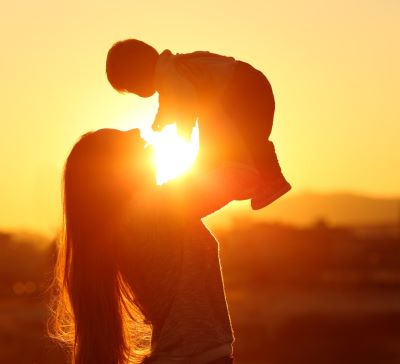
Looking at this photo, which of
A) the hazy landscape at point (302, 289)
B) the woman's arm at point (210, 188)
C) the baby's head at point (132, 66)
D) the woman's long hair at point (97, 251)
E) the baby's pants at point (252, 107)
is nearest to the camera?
the woman's long hair at point (97, 251)

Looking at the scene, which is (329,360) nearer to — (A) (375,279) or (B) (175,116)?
(A) (375,279)

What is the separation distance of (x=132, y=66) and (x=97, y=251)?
4.65 feet

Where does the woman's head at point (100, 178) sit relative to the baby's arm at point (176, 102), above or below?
below

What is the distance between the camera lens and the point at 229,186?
4879 millimetres

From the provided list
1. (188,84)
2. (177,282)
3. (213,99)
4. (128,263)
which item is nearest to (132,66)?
(188,84)

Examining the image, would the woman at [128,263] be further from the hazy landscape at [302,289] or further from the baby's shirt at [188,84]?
the hazy landscape at [302,289]

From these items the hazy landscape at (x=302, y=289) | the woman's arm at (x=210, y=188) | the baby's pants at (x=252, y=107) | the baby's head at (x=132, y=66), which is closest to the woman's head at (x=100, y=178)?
the woman's arm at (x=210, y=188)

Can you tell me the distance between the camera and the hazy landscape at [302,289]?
82.1 metres

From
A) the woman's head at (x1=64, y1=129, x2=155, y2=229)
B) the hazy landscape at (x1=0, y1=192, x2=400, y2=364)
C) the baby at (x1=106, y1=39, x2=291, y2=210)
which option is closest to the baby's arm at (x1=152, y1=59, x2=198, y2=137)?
the baby at (x1=106, y1=39, x2=291, y2=210)

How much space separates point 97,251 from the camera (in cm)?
448

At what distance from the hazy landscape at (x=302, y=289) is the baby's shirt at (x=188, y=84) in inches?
2892

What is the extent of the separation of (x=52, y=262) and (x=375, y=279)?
298ft

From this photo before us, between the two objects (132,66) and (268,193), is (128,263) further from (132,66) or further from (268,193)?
(132,66)

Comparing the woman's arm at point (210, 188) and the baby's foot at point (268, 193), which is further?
the baby's foot at point (268, 193)
